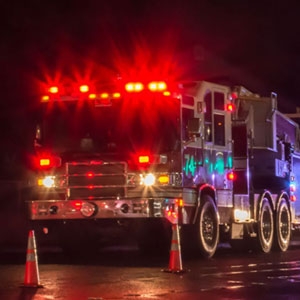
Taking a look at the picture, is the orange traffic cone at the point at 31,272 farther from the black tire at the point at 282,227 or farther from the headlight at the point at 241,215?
the black tire at the point at 282,227

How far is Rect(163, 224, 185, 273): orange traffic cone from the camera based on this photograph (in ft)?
37.9

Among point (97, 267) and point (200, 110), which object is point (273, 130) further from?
point (97, 267)

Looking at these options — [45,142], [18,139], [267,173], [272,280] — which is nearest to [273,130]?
[267,173]

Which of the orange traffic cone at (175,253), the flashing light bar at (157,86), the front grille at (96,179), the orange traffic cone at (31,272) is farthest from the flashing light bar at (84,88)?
the orange traffic cone at (31,272)

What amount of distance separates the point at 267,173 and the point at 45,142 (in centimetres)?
565

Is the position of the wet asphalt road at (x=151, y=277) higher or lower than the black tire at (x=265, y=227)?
lower

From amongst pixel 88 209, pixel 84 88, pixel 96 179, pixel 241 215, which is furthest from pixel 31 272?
pixel 241 215

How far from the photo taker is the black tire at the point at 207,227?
1415 centimetres

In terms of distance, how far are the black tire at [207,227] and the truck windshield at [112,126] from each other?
1.55m

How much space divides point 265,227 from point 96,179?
4955 mm

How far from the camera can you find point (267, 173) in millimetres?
17297

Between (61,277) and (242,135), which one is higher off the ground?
(242,135)

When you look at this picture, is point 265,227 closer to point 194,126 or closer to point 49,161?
point 194,126

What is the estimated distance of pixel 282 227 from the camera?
17.6 metres
